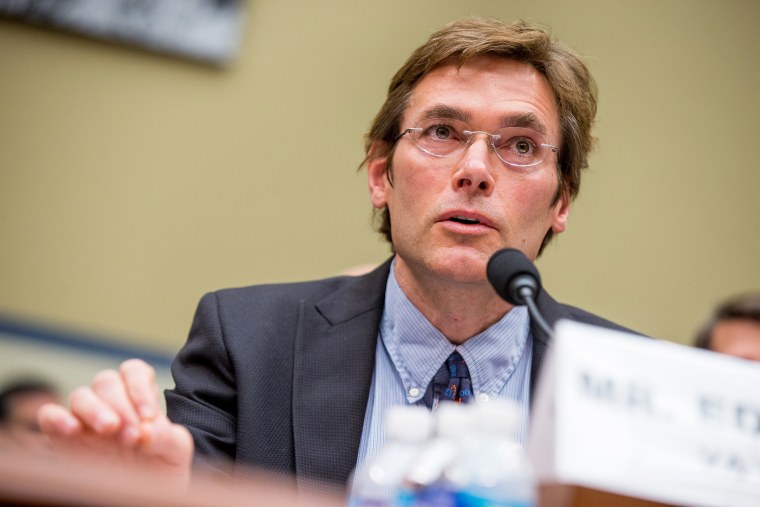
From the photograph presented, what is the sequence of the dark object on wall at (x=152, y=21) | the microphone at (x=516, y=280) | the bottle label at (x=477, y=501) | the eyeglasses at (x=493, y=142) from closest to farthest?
the bottle label at (x=477, y=501), the microphone at (x=516, y=280), the eyeglasses at (x=493, y=142), the dark object on wall at (x=152, y=21)

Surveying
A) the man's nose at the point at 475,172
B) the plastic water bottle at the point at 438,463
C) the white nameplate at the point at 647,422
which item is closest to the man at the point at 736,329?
the man's nose at the point at 475,172

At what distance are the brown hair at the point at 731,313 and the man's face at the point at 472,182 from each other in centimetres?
75

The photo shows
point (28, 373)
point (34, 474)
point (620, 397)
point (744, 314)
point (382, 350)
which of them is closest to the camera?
point (34, 474)

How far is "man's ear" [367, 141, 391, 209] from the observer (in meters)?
1.84

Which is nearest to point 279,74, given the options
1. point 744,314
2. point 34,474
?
point 744,314

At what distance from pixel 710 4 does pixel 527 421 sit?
2.42 m

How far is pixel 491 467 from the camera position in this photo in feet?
2.52

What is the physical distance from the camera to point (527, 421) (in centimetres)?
149

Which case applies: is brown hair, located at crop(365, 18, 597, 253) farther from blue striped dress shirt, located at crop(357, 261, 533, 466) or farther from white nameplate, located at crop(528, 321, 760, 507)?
white nameplate, located at crop(528, 321, 760, 507)

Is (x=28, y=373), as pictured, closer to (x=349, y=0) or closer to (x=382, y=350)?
(x=382, y=350)

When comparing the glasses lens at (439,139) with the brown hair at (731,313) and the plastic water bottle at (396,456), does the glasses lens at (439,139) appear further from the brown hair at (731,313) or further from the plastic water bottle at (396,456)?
the brown hair at (731,313)

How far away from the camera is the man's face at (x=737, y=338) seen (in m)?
2.15

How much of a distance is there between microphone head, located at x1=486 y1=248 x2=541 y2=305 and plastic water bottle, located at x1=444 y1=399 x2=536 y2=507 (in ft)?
1.03

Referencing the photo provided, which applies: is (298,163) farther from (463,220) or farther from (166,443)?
(166,443)
